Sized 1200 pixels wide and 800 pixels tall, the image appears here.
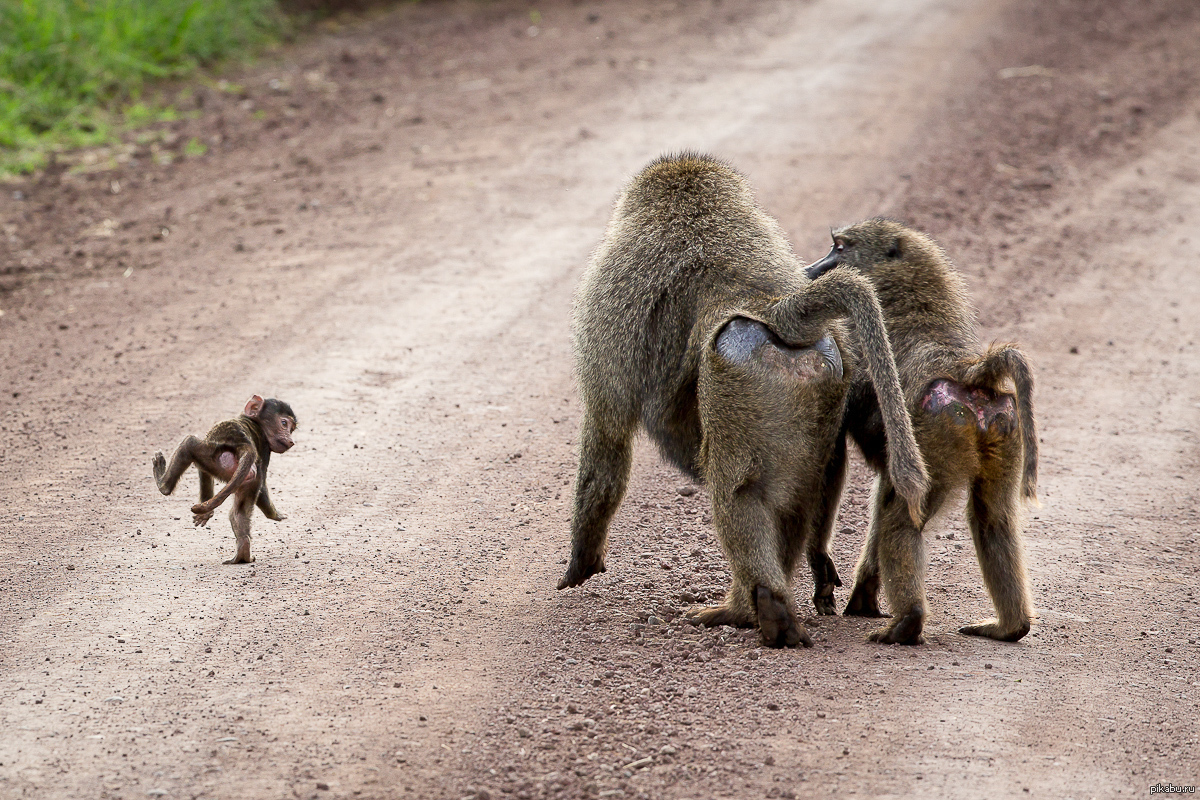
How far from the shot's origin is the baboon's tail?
4137 mm

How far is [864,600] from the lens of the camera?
4.79m

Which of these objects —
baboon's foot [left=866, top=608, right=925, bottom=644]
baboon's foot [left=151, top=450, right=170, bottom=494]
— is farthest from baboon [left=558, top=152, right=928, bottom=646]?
baboon's foot [left=151, top=450, right=170, bottom=494]

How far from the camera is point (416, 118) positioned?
37.1 ft

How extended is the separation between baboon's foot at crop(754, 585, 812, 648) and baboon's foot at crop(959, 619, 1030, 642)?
2.35 feet

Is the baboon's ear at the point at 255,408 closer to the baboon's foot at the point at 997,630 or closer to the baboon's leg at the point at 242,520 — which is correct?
the baboon's leg at the point at 242,520

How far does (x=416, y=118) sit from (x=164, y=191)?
8.14ft

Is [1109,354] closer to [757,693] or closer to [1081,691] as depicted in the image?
[1081,691]

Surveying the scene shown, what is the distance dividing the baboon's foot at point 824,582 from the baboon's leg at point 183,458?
7.35ft

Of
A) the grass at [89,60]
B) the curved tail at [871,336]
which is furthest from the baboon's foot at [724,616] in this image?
the grass at [89,60]

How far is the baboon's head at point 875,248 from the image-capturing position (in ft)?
15.6

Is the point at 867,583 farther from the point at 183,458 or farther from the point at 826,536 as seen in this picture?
the point at 183,458

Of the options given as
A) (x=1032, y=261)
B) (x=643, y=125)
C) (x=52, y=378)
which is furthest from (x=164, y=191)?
(x=1032, y=261)

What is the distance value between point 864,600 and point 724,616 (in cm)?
61

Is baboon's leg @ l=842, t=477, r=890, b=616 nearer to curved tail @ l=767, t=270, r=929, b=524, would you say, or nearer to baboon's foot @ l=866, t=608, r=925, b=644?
baboon's foot @ l=866, t=608, r=925, b=644
